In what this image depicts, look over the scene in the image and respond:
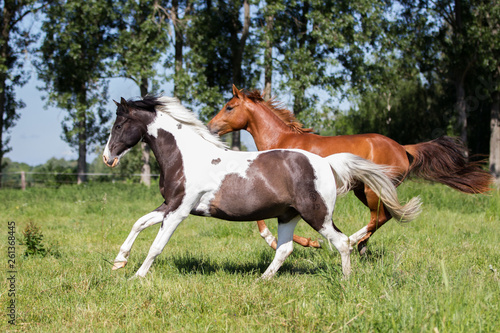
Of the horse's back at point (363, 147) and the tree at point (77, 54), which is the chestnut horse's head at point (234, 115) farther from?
the tree at point (77, 54)

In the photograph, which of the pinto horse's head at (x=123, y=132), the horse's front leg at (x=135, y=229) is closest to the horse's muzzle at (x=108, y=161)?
the pinto horse's head at (x=123, y=132)

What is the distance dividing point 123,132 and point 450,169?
4.25 metres

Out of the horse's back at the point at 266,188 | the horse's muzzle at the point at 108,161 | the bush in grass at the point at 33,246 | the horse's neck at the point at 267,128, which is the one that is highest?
the horse's neck at the point at 267,128

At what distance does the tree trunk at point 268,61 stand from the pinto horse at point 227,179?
14124 millimetres

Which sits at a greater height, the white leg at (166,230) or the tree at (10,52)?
the tree at (10,52)

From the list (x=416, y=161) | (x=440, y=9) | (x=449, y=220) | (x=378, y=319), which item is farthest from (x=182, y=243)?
(x=440, y=9)

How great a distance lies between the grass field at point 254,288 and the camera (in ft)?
8.88

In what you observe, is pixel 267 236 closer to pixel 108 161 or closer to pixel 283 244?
pixel 283 244

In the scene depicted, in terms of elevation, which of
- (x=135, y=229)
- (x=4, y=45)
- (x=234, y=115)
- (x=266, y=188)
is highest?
(x=4, y=45)

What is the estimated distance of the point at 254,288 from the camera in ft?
11.4

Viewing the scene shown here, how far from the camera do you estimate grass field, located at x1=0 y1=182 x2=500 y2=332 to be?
8.88ft

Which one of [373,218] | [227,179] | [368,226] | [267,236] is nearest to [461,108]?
[373,218]

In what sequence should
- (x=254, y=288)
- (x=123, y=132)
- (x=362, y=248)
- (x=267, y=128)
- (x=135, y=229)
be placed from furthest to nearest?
(x=267, y=128) → (x=362, y=248) → (x=123, y=132) → (x=135, y=229) → (x=254, y=288)

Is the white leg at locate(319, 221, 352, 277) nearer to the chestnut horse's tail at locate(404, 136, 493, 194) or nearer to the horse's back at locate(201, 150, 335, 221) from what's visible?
the horse's back at locate(201, 150, 335, 221)
